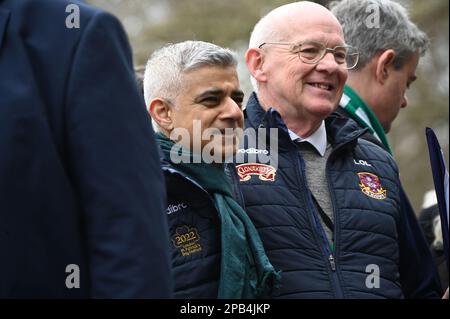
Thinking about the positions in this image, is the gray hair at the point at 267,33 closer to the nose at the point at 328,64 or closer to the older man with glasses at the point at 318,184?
the older man with glasses at the point at 318,184

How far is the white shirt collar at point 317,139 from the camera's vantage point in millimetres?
4043

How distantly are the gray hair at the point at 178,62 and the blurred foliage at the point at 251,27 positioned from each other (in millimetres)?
11004

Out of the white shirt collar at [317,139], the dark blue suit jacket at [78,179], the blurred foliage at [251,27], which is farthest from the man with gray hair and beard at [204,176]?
the blurred foliage at [251,27]

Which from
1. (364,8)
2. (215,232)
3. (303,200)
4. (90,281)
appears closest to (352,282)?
(303,200)

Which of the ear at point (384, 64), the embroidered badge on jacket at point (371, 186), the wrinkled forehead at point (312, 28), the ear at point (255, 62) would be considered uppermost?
the ear at point (384, 64)

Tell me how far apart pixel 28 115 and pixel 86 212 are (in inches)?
10.7

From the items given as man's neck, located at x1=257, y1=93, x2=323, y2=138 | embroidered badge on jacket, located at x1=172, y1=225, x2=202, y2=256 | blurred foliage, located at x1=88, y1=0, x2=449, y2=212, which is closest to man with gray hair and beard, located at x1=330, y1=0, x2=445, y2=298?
man's neck, located at x1=257, y1=93, x2=323, y2=138

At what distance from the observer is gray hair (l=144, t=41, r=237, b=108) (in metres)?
3.52

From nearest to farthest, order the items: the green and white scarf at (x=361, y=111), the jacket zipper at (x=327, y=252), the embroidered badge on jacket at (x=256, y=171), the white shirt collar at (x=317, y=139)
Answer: the jacket zipper at (x=327, y=252) < the embroidered badge on jacket at (x=256, y=171) < the white shirt collar at (x=317, y=139) < the green and white scarf at (x=361, y=111)

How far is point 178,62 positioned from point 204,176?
1.49 feet

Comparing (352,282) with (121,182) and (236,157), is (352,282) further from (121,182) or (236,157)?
(121,182)

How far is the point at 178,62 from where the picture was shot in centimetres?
356

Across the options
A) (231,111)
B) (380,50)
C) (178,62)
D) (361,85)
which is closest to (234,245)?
(231,111)

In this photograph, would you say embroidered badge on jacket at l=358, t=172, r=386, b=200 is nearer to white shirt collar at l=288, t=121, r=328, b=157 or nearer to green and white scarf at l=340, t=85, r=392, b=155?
white shirt collar at l=288, t=121, r=328, b=157
